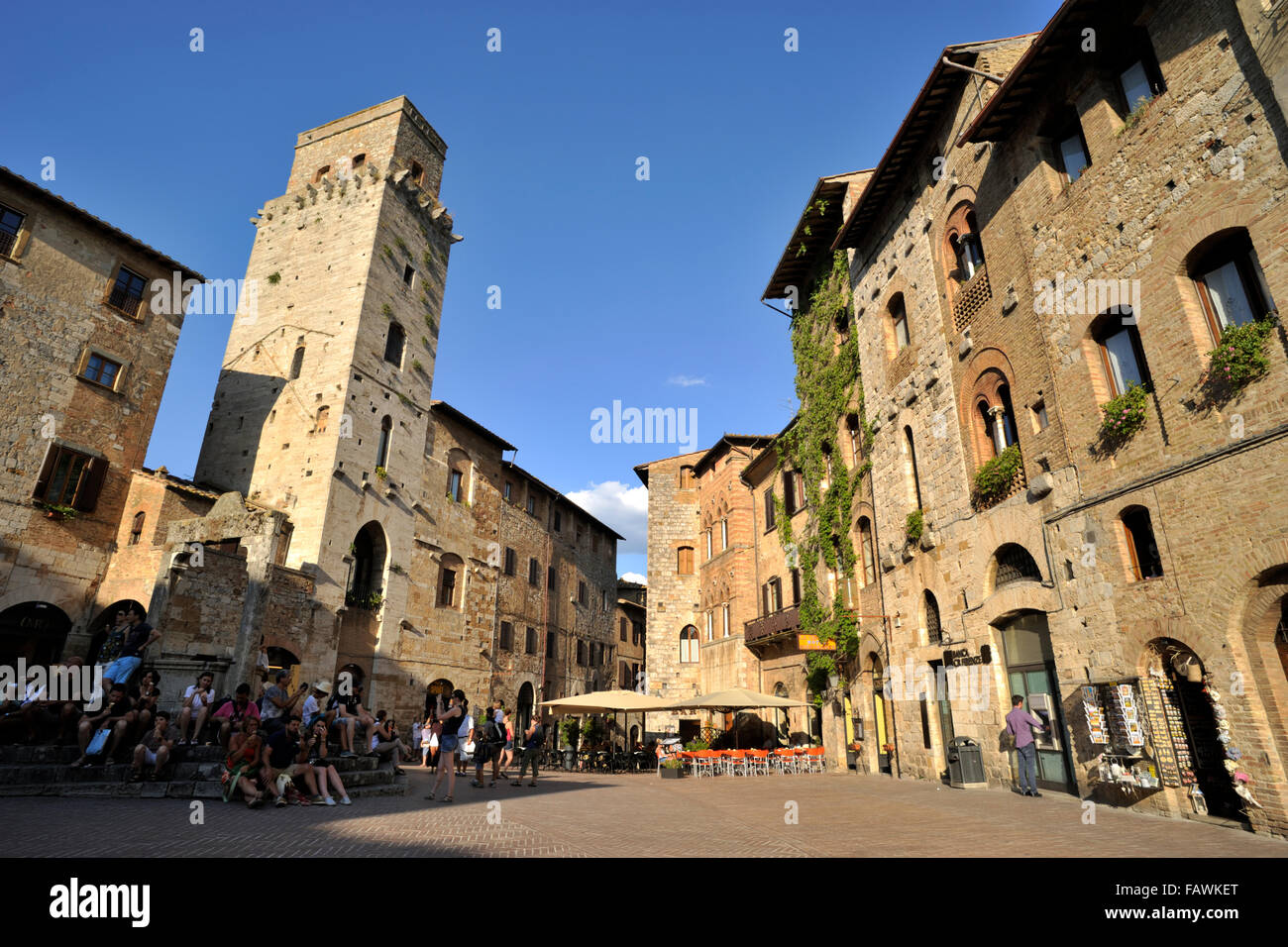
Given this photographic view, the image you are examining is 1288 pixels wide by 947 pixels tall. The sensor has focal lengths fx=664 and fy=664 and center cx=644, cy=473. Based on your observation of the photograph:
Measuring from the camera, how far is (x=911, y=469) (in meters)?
16.5

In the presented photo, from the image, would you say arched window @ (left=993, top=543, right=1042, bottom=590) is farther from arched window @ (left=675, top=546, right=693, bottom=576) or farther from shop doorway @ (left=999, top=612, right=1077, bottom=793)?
arched window @ (left=675, top=546, right=693, bottom=576)

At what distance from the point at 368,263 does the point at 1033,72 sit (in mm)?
21337

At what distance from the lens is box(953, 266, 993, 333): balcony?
544 inches

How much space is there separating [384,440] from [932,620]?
19240mm

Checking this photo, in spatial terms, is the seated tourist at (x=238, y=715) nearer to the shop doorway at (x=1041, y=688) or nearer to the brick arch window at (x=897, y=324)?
the shop doorway at (x=1041, y=688)

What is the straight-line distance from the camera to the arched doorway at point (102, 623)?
18281mm

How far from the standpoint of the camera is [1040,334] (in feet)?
39.1

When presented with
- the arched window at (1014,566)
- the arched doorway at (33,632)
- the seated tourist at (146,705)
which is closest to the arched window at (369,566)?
the arched doorway at (33,632)

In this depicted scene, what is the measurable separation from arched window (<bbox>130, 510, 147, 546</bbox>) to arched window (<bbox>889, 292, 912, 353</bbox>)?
21.8 meters

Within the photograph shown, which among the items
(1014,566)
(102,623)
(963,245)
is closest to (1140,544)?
(1014,566)

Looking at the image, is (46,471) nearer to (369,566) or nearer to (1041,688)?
(369,566)

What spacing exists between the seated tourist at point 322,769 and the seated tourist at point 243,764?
685 mm

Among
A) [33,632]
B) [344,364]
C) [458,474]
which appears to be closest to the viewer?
[33,632]

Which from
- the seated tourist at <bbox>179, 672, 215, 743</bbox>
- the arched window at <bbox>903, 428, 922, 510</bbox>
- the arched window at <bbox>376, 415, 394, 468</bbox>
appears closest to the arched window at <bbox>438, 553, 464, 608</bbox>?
the arched window at <bbox>376, 415, 394, 468</bbox>
